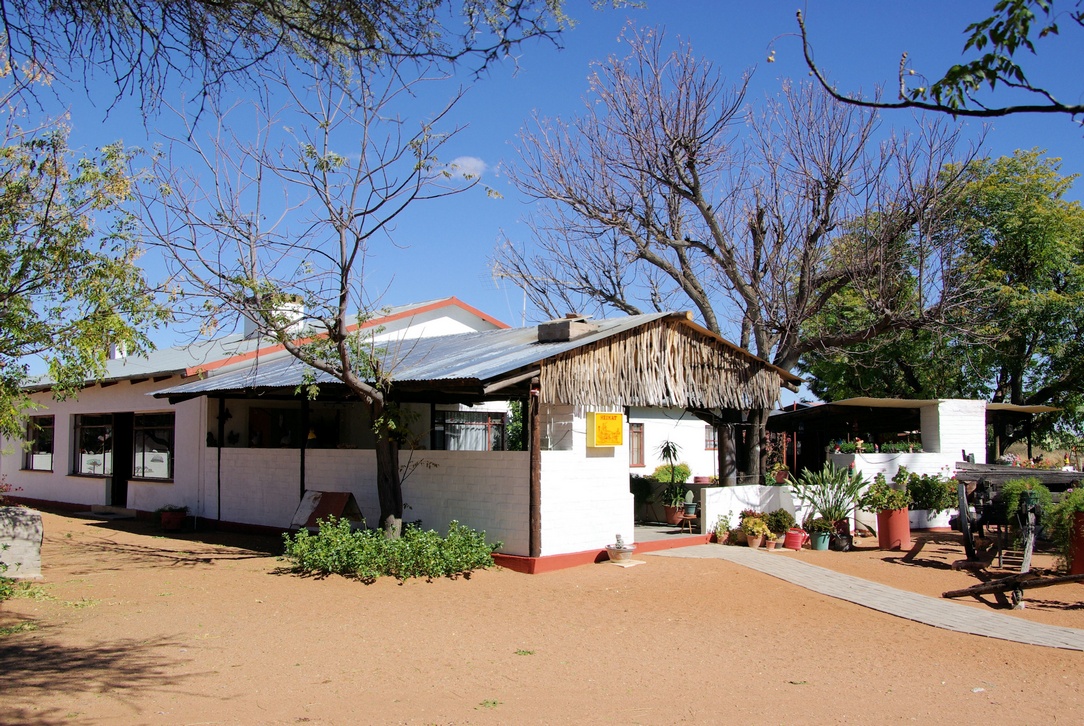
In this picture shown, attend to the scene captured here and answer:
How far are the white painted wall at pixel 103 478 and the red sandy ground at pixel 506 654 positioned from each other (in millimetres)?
6378

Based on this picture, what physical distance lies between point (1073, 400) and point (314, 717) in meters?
25.0

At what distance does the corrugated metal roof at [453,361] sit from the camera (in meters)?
11.8

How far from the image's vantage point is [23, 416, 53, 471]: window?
22750mm

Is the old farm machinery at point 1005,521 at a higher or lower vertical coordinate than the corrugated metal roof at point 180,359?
lower

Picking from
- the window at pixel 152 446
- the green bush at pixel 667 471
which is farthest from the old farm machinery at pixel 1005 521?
the window at pixel 152 446

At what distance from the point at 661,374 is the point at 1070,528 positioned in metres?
5.75

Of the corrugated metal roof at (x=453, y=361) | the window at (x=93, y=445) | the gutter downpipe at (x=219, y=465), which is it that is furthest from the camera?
the window at (x=93, y=445)

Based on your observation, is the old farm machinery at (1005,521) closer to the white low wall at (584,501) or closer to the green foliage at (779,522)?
the green foliage at (779,522)

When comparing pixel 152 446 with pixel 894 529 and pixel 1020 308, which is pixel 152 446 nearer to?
pixel 894 529

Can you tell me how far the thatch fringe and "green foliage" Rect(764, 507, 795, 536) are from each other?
1.88 meters

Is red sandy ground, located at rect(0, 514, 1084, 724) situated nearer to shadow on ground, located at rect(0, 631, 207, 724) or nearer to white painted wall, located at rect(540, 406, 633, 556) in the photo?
shadow on ground, located at rect(0, 631, 207, 724)

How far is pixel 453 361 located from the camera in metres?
13.5

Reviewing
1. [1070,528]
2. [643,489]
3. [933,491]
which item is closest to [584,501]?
[643,489]

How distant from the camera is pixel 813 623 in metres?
9.18
